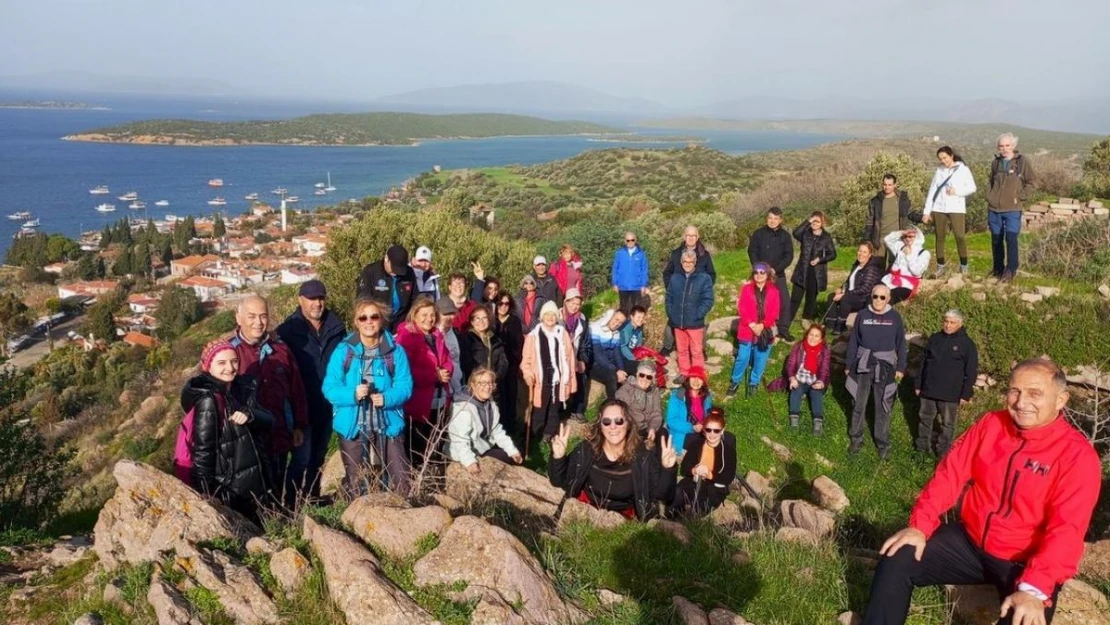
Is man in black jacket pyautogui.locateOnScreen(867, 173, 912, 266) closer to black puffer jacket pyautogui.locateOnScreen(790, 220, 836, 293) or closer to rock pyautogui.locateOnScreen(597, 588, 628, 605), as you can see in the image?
black puffer jacket pyautogui.locateOnScreen(790, 220, 836, 293)

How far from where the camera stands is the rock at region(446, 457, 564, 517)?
4.46 m

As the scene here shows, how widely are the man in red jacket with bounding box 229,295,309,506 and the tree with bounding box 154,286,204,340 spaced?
41.1m

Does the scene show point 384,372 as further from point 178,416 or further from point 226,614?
point 178,416

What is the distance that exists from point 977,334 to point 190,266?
62211 millimetres

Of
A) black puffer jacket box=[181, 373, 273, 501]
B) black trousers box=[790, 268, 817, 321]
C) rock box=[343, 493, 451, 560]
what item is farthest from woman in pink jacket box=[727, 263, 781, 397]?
black puffer jacket box=[181, 373, 273, 501]

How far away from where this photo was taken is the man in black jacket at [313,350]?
538 cm

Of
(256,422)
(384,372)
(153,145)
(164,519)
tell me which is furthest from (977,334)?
(153,145)

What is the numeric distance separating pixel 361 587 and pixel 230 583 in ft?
2.59

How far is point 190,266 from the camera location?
56.3 meters

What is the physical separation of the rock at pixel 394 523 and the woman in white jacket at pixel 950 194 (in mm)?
8486

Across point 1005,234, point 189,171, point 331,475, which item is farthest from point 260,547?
point 189,171

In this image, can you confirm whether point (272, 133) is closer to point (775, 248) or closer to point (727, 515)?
point (775, 248)

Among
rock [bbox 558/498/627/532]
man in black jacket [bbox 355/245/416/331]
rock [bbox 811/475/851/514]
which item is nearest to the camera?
rock [bbox 558/498/627/532]

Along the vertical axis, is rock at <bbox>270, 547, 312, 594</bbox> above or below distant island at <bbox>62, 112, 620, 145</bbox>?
below
